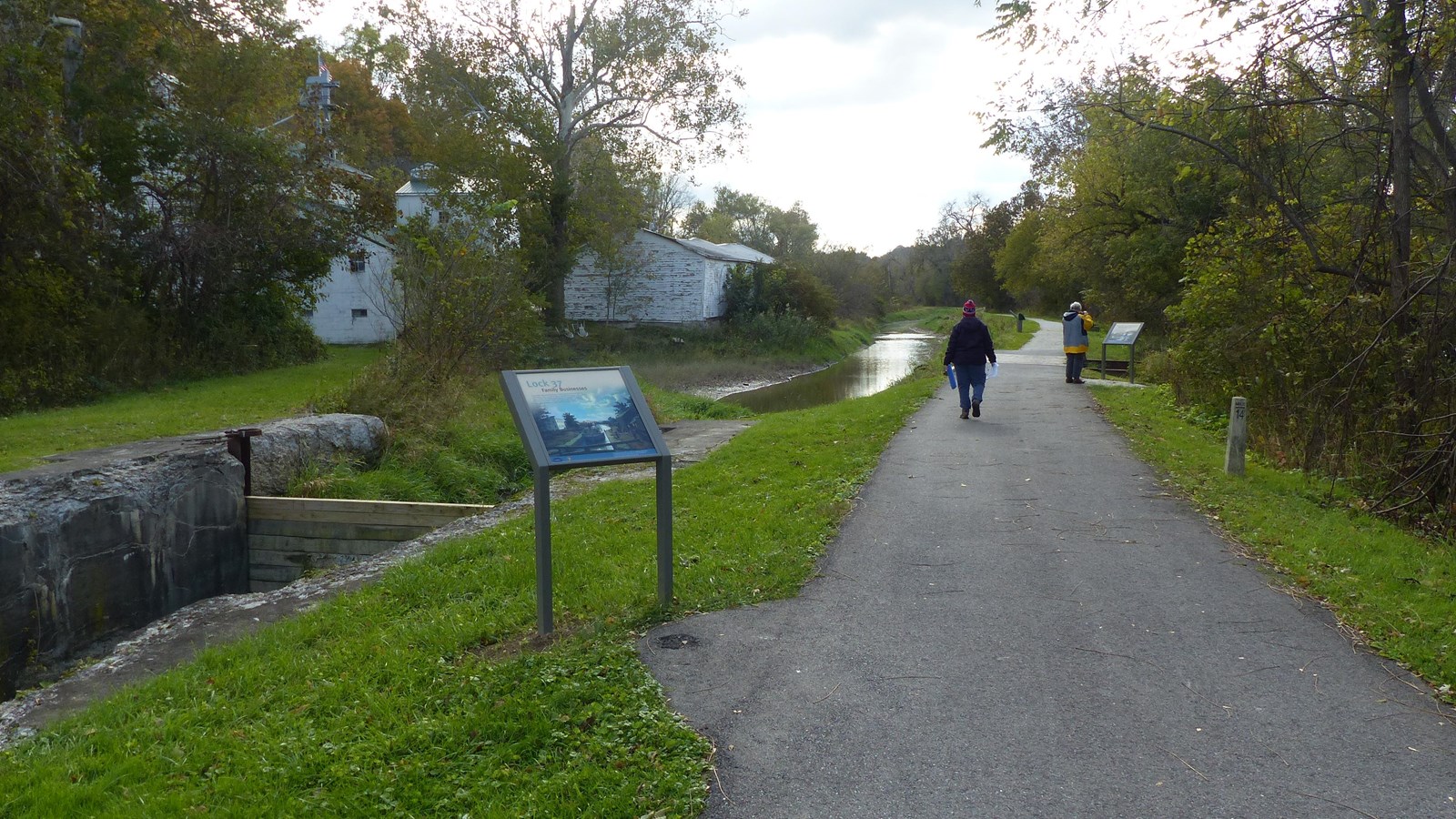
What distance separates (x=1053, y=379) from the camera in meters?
22.3

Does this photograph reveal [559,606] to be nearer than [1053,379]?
Yes

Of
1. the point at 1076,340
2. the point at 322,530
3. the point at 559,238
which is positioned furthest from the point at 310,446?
the point at 559,238

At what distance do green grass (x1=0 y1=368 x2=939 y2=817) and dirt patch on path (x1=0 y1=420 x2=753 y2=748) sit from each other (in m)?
0.56

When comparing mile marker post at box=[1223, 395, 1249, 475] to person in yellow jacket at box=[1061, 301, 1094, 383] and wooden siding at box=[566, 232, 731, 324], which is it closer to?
person in yellow jacket at box=[1061, 301, 1094, 383]

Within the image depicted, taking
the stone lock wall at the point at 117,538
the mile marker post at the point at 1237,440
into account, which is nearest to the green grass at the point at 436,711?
the stone lock wall at the point at 117,538

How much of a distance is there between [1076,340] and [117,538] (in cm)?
1746

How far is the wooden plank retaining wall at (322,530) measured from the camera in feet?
34.9

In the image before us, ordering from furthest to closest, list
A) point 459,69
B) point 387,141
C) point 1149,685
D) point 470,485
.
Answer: point 387,141, point 459,69, point 470,485, point 1149,685

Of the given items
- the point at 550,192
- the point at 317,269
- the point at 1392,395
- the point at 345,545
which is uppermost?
the point at 550,192

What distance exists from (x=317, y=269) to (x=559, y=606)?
2040cm

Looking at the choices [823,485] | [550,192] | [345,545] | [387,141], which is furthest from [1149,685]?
[387,141]

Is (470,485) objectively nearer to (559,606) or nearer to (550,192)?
(559,606)

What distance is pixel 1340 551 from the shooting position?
24.5 feet

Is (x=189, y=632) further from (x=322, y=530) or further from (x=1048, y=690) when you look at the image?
(x=1048, y=690)
